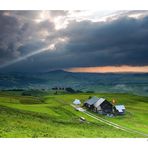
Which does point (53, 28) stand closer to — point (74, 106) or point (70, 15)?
point (70, 15)

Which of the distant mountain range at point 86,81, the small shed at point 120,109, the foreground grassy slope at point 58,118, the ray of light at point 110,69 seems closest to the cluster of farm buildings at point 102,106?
the small shed at point 120,109

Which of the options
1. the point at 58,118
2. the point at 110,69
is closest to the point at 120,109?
the point at 110,69

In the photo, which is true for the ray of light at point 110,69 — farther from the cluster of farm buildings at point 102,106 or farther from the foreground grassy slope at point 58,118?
the cluster of farm buildings at point 102,106

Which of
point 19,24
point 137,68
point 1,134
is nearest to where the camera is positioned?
point 1,134

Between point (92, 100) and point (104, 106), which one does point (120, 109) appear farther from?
point (92, 100)
